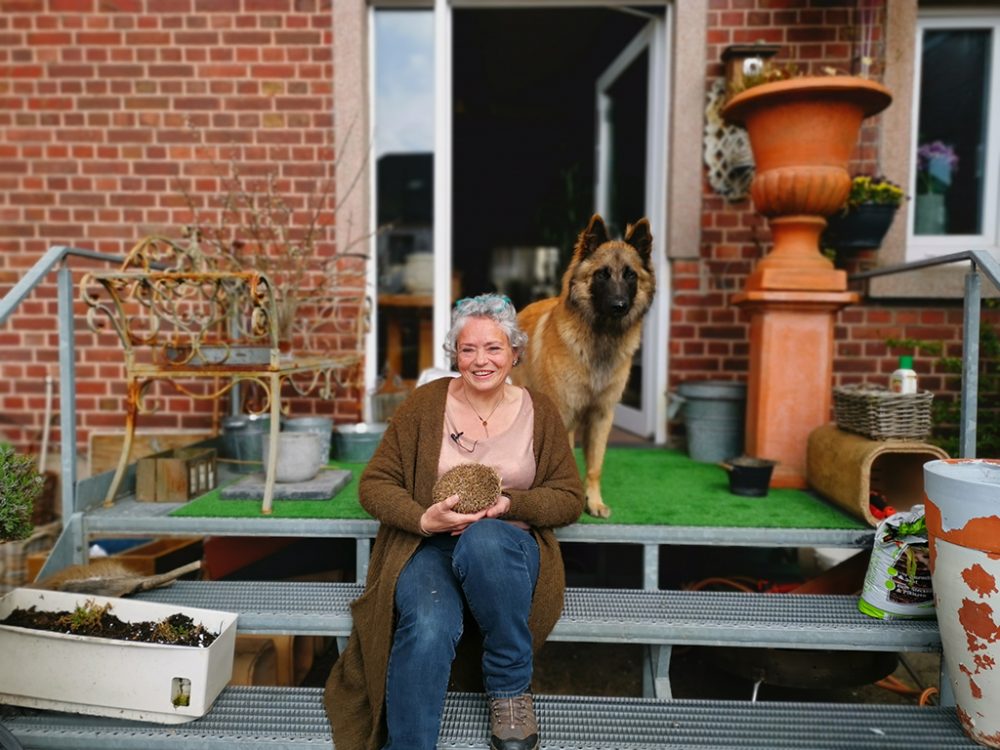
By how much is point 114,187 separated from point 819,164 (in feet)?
12.1

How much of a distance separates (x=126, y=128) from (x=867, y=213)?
13.1 ft

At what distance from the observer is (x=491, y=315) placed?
6.84ft

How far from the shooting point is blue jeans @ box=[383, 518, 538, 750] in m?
1.73

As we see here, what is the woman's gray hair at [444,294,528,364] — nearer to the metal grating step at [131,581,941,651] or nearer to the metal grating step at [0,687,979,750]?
the metal grating step at [131,581,941,651]

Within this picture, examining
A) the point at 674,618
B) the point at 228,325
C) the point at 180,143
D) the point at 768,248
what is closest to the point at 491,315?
the point at 674,618

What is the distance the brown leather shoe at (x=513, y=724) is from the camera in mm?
1749

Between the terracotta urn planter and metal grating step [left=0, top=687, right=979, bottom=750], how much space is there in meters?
1.78

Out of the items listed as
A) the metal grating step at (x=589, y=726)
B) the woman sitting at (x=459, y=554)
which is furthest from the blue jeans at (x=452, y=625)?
the metal grating step at (x=589, y=726)

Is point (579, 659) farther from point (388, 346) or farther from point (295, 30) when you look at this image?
point (295, 30)

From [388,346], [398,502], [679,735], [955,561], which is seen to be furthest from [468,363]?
[388,346]

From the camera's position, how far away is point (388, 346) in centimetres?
415

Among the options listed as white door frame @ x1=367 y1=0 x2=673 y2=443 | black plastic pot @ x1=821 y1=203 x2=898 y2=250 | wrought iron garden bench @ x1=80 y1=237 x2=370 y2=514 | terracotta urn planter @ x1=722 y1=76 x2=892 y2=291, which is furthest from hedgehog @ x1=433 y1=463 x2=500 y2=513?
black plastic pot @ x1=821 y1=203 x2=898 y2=250

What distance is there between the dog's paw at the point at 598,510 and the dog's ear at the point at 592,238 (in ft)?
3.09

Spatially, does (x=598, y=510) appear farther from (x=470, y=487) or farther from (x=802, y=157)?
(x=802, y=157)
